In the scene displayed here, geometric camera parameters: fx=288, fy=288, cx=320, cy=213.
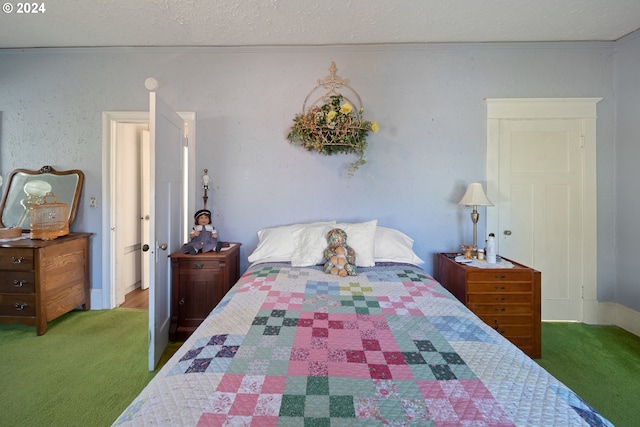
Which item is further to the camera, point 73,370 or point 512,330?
point 512,330

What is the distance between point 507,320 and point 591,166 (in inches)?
69.5

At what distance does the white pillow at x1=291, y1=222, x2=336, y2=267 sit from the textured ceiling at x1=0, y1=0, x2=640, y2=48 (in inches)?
67.3

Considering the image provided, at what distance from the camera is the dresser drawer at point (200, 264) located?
233 centimetres

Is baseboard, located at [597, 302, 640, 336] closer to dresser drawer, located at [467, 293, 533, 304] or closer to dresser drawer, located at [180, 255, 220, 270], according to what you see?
dresser drawer, located at [467, 293, 533, 304]

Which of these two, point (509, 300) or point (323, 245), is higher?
point (323, 245)

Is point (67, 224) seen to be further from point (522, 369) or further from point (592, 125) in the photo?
point (592, 125)

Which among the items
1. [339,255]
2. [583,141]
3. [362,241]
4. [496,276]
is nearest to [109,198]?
[339,255]

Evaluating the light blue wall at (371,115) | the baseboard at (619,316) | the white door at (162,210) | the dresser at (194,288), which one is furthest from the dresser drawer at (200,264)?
the baseboard at (619,316)

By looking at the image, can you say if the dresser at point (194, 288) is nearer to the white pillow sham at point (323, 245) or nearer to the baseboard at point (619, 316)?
the white pillow sham at point (323, 245)

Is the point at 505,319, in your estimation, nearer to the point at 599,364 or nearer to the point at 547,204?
the point at 599,364

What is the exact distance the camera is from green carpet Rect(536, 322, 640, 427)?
5.62 ft

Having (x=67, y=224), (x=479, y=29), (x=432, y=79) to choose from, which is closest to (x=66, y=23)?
(x=67, y=224)

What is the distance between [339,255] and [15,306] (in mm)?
2796

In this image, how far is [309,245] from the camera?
7.72ft
